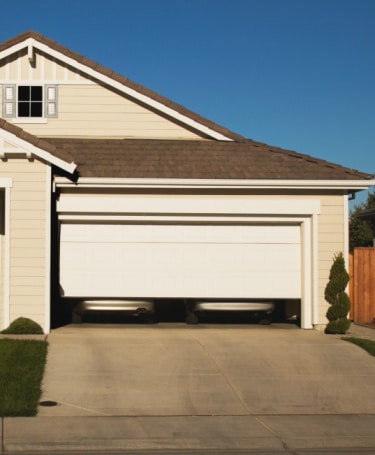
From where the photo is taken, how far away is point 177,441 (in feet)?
23.7

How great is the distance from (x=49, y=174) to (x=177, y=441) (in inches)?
267

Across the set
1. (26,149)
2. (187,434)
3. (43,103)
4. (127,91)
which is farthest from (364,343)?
(43,103)

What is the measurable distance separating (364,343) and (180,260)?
13.1 feet

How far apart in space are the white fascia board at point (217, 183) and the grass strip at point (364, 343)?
3085 millimetres

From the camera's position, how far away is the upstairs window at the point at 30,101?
1564cm

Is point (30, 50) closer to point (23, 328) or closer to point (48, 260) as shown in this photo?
point (48, 260)

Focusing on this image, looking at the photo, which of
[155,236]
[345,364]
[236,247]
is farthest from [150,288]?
[345,364]

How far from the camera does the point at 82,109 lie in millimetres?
15758

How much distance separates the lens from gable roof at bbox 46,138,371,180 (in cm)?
1362

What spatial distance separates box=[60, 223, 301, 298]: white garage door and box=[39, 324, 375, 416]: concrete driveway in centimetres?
103

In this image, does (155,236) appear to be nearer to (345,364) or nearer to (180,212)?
(180,212)

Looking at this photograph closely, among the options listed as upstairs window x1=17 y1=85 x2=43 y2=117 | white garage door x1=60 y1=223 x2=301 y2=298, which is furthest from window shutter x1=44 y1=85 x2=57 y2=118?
white garage door x1=60 y1=223 x2=301 y2=298

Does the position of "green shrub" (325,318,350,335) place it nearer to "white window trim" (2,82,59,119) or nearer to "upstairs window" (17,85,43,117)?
"white window trim" (2,82,59,119)

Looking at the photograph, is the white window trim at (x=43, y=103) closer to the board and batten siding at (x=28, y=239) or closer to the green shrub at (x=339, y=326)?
the board and batten siding at (x=28, y=239)
